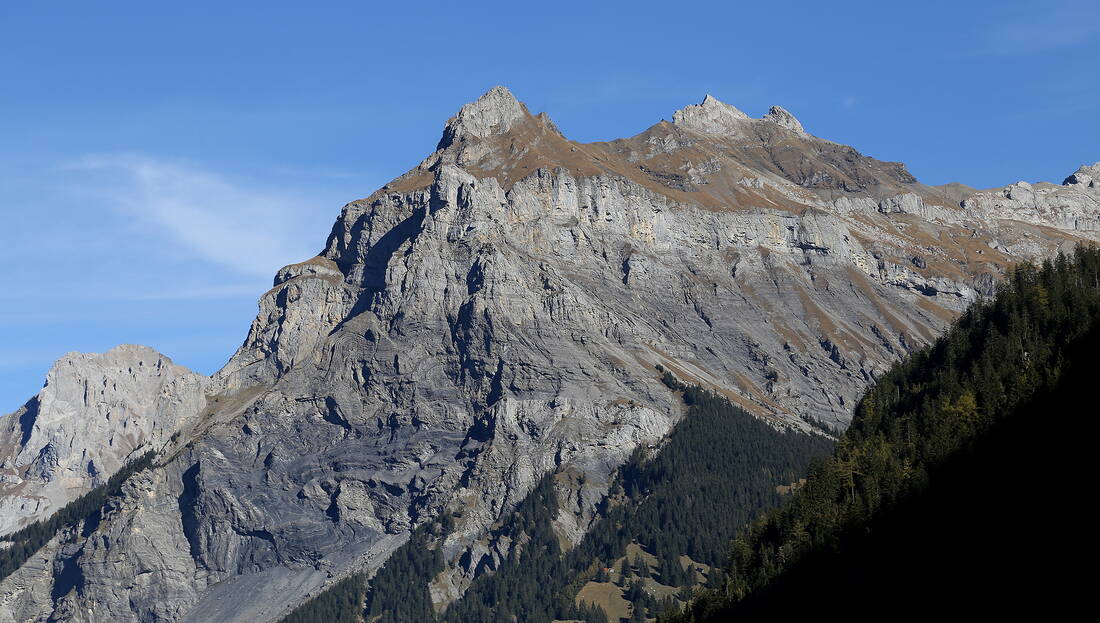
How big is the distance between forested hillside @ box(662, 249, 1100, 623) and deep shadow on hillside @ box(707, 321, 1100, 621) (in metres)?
0.15

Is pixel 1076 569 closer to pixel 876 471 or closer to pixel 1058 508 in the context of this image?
pixel 1058 508

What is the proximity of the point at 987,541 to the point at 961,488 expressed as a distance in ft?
40.5

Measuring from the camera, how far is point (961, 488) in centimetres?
14125

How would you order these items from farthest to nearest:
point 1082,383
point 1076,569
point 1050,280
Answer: point 1050,280 < point 1082,383 < point 1076,569

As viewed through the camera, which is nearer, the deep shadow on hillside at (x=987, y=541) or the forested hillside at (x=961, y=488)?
the deep shadow on hillside at (x=987, y=541)

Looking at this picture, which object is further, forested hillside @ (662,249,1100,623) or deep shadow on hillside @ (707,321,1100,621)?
forested hillside @ (662,249,1100,623)

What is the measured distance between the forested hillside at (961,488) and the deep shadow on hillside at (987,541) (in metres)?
0.15

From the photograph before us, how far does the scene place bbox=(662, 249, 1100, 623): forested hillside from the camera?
12519 centimetres

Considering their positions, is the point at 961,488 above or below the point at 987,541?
above

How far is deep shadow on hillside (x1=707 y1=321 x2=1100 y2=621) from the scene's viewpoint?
11938 cm

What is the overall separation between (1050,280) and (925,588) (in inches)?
2722

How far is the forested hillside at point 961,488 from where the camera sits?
125188 mm

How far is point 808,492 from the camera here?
168 meters

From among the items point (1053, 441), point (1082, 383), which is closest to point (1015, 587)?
point (1053, 441)
